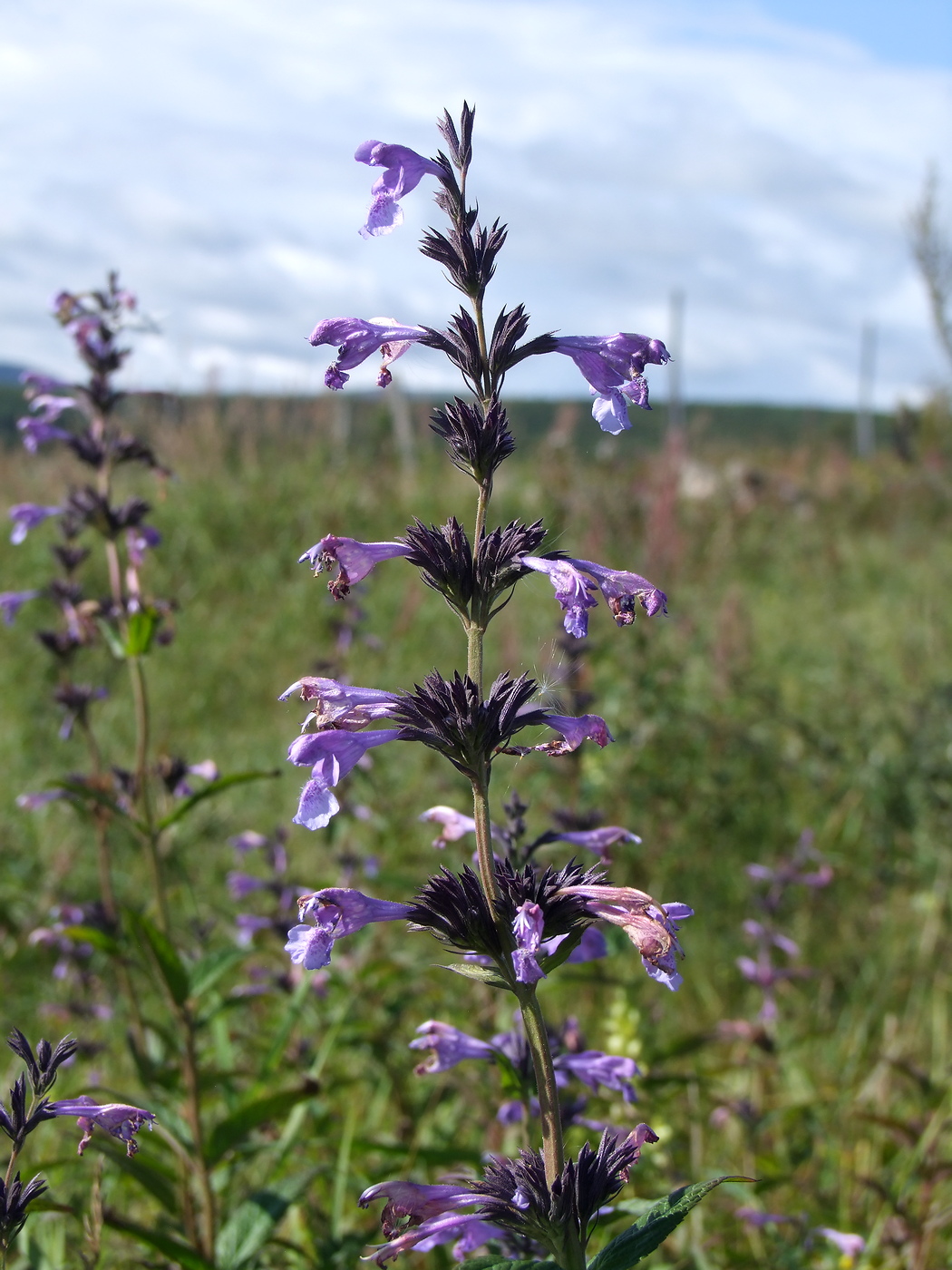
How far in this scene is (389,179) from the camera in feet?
4.54

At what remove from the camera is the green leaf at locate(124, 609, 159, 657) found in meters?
2.33

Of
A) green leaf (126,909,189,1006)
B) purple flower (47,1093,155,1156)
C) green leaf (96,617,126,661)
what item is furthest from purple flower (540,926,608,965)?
green leaf (96,617,126,661)

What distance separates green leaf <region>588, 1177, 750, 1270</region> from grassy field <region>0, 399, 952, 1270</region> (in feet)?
0.98

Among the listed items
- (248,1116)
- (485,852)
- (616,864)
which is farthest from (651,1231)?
(616,864)

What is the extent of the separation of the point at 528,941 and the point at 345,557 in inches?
20.6

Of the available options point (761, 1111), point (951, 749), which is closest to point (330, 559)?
point (761, 1111)

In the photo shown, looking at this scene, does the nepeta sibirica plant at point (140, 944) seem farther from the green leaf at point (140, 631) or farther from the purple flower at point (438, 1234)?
the purple flower at point (438, 1234)

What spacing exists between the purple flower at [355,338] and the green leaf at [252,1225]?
136cm

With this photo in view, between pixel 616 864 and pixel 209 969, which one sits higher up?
pixel 209 969

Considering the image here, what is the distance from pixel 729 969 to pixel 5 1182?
318cm

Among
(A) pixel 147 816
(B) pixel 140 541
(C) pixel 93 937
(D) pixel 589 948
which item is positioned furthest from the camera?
(B) pixel 140 541

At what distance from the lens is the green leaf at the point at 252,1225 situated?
5.63 ft

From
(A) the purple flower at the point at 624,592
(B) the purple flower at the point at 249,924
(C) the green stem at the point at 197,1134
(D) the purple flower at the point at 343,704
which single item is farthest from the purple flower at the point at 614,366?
(B) the purple flower at the point at 249,924

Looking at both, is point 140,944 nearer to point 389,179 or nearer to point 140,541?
point 140,541
